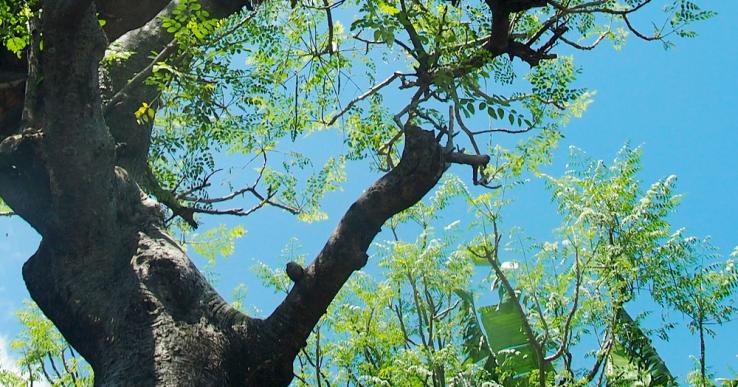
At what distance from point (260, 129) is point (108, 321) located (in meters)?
4.90

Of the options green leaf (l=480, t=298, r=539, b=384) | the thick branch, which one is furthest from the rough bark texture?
green leaf (l=480, t=298, r=539, b=384)

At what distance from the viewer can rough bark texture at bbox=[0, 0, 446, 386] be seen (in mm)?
4242

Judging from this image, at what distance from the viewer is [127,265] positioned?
476cm

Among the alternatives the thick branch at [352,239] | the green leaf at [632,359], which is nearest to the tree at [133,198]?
the thick branch at [352,239]

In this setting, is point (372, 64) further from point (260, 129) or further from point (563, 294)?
point (563, 294)

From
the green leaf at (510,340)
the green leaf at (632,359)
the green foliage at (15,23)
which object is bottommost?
the green leaf at (632,359)

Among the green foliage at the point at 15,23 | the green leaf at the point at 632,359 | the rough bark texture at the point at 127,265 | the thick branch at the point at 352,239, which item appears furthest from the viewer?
the green leaf at the point at 632,359

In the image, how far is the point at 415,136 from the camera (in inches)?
181

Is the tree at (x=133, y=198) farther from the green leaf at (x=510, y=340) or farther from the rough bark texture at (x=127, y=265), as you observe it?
the green leaf at (x=510, y=340)

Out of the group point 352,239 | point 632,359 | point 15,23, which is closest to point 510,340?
point 632,359

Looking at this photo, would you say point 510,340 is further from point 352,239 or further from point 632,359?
point 352,239

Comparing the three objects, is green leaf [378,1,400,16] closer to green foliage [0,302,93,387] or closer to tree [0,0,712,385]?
tree [0,0,712,385]

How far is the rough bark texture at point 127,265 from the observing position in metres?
4.24

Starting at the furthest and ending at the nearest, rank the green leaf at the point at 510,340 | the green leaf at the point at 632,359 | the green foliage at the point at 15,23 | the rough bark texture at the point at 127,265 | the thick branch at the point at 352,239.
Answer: the green leaf at the point at 510,340 < the green leaf at the point at 632,359 < the green foliage at the point at 15,23 < the thick branch at the point at 352,239 < the rough bark texture at the point at 127,265
